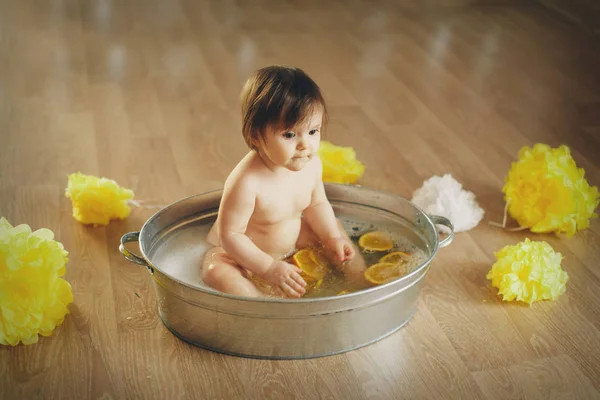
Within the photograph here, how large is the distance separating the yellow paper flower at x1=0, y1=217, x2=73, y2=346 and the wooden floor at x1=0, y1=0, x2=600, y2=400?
26 mm

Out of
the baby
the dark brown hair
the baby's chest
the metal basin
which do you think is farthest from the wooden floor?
the dark brown hair

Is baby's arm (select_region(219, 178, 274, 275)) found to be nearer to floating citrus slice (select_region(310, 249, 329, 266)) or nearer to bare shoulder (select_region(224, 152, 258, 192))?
bare shoulder (select_region(224, 152, 258, 192))

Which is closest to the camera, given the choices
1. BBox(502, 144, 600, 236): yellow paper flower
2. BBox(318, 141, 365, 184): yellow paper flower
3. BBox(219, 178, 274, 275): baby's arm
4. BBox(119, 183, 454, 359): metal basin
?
BBox(119, 183, 454, 359): metal basin

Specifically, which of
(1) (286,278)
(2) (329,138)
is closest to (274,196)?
(1) (286,278)

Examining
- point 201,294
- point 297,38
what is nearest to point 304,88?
point 201,294

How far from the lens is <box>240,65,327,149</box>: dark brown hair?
108cm

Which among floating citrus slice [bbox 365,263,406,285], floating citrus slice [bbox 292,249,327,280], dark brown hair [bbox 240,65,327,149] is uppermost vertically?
dark brown hair [bbox 240,65,327,149]

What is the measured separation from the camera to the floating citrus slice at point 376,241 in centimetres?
132

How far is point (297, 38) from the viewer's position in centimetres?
248

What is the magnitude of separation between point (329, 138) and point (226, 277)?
721 millimetres

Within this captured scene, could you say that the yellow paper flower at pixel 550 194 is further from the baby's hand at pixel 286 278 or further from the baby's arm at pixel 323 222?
the baby's hand at pixel 286 278

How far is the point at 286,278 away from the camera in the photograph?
3.68 ft

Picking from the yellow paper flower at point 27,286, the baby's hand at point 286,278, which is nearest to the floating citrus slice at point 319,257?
the baby's hand at point 286,278

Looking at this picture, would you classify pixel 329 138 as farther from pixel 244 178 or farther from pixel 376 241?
pixel 244 178
